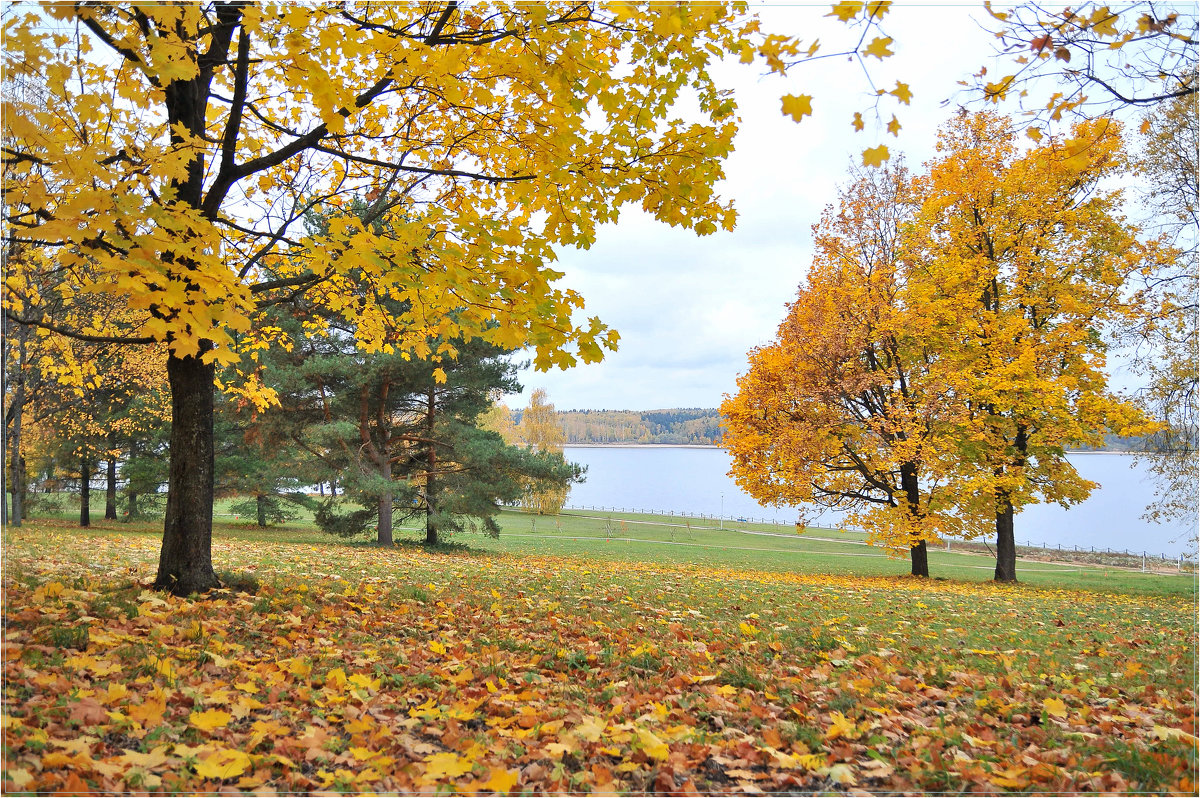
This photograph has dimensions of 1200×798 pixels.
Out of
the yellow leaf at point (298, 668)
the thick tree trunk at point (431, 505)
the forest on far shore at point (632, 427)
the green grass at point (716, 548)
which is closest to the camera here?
the yellow leaf at point (298, 668)

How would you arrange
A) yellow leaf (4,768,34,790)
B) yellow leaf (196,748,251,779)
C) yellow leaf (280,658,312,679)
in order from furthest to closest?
yellow leaf (280,658,312,679) < yellow leaf (196,748,251,779) < yellow leaf (4,768,34,790)

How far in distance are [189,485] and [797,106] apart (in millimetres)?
5710

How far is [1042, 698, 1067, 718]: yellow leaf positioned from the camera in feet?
11.3

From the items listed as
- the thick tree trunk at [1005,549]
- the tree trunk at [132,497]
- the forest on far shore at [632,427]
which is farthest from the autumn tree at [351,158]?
the forest on far shore at [632,427]

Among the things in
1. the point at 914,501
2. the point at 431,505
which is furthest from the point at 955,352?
the point at 431,505

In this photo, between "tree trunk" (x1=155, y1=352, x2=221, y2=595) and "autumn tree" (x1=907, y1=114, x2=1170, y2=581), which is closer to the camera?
"tree trunk" (x1=155, y1=352, x2=221, y2=595)

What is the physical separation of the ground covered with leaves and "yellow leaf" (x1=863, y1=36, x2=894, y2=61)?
3.15 meters

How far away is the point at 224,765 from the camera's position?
2.46 meters

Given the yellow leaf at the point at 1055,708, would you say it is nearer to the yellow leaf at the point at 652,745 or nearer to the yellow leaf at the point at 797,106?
the yellow leaf at the point at 652,745

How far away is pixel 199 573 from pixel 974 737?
591 cm

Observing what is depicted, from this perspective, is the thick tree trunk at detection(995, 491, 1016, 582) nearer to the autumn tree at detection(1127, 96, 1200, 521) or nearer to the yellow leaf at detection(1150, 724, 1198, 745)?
the autumn tree at detection(1127, 96, 1200, 521)

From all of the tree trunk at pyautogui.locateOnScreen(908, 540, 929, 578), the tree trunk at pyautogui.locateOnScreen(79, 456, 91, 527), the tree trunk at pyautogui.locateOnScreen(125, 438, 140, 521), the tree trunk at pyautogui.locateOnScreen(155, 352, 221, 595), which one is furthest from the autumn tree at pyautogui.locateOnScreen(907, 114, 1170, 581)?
the tree trunk at pyautogui.locateOnScreen(79, 456, 91, 527)

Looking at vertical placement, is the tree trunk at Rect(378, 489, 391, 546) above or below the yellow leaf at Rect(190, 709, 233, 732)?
below

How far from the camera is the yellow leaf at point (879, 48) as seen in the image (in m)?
2.96
